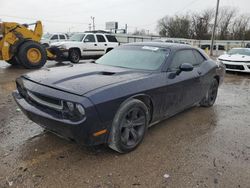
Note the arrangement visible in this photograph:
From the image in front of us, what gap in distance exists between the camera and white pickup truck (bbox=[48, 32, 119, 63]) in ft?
37.0

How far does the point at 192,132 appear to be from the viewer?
3777 millimetres

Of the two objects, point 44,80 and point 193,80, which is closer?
point 44,80

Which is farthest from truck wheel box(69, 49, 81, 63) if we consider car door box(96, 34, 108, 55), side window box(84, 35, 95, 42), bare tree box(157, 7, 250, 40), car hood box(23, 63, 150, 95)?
bare tree box(157, 7, 250, 40)

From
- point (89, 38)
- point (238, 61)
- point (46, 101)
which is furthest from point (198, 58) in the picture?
point (89, 38)

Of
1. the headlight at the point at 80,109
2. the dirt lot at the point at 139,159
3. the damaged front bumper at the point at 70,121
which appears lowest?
the dirt lot at the point at 139,159

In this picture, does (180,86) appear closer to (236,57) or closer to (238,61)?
(238,61)

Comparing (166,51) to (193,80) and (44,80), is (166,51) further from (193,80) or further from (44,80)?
(44,80)

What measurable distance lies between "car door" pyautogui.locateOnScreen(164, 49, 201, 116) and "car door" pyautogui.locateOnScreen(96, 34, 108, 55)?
9.26 meters

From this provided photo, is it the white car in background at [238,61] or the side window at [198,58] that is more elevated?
the side window at [198,58]

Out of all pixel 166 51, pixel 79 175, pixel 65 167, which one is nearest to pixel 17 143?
pixel 65 167

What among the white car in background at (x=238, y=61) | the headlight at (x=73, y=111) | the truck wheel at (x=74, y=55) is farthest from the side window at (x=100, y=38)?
the headlight at (x=73, y=111)

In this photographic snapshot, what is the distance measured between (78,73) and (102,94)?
771 millimetres

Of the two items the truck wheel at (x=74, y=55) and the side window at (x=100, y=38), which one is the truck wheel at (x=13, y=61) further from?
the side window at (x=100, y=38)

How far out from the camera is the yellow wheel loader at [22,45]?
8.87 m
